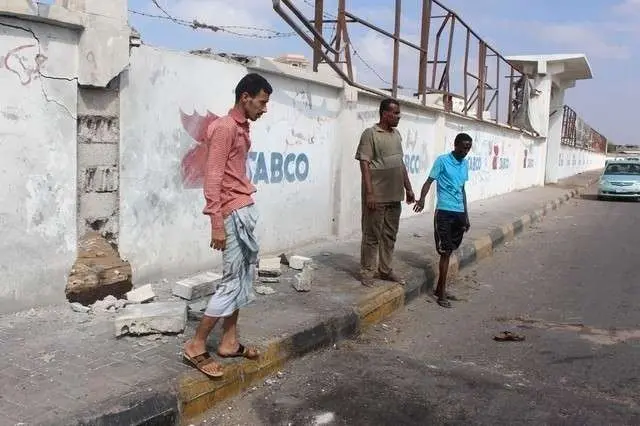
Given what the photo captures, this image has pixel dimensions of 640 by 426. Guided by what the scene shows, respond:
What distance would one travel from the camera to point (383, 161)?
619 cm

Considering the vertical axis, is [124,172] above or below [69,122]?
below

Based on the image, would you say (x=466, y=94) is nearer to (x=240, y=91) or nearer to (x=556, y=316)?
(x=556, y=316)

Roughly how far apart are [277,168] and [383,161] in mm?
1528

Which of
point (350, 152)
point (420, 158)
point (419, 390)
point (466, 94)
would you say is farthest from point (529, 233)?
point (419, 390)

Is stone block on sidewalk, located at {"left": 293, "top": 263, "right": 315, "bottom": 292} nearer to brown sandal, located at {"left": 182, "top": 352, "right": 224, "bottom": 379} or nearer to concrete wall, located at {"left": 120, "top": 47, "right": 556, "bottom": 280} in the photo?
concrete wall, located at {"left": 120, "top": 47, "right": 556, "bottom": 280}

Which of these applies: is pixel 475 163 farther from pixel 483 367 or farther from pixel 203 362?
pixel 203 362

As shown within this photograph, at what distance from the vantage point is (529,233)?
495 inches

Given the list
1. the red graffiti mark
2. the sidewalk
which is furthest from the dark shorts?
the red graffiti mark

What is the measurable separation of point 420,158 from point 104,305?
26.9 ft

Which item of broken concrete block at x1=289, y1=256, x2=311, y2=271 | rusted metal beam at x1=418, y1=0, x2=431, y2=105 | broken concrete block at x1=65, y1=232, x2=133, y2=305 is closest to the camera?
broken concrete block at x1=65, y1=232, x2=133, y2=305

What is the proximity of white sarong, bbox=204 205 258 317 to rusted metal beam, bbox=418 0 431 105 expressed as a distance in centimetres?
867

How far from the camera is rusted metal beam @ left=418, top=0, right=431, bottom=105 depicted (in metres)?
11.8

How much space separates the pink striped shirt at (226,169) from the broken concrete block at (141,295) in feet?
5.73

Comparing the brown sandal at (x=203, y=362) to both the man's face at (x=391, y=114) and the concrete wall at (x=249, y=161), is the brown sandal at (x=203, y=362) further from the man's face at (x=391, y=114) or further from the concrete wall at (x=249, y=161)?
the man's face at (x=391, y=114)
